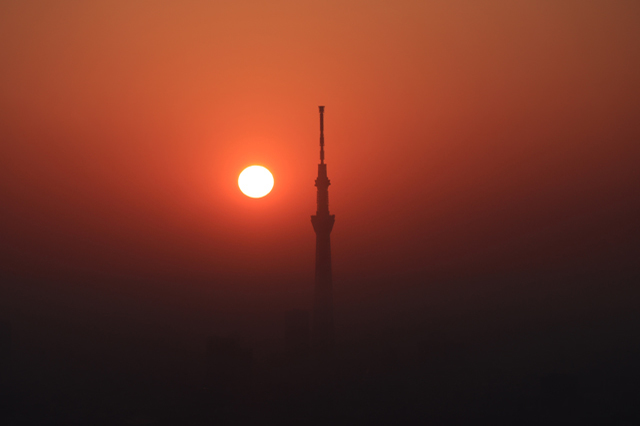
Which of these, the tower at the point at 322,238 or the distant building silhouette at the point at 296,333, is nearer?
the tower at the point at 322,238

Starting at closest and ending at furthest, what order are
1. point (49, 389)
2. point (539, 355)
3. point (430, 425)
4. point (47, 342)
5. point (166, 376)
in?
point (430, 425) → point (49, 389) → point (166, 376) → point (539, 355) → point (47, 342)

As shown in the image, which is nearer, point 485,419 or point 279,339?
point 485,419

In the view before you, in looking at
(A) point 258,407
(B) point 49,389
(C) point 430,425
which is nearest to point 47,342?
(B) point 49,389

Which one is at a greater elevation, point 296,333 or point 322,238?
point 322,238

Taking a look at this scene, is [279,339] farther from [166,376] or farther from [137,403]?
[137,403]

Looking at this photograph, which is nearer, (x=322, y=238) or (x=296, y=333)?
(x=322, y=238)

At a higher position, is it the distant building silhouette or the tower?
the tower

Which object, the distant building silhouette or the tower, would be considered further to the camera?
the distant building silhouette

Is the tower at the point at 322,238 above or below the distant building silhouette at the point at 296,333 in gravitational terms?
above
